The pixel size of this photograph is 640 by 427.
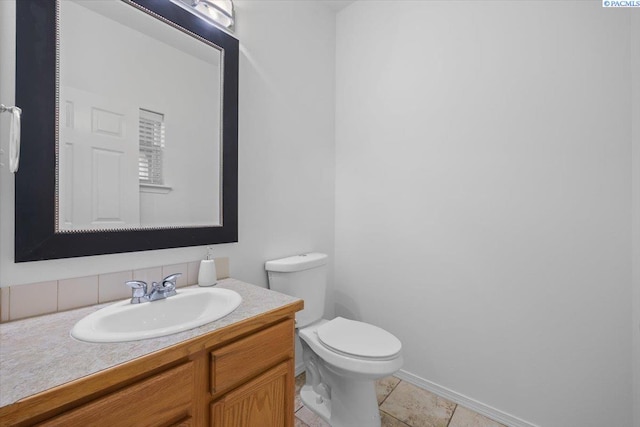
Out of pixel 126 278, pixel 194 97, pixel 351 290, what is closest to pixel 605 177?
pixel 351 290

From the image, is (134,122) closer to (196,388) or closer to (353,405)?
(196,388)

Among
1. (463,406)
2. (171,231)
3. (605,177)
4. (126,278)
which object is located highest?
(605,177)

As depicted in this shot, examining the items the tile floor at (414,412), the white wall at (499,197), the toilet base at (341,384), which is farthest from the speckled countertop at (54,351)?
the white wall at (499,197)

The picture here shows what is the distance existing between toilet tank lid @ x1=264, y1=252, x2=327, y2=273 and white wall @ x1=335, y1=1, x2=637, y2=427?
470 mm

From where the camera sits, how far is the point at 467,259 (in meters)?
1.57

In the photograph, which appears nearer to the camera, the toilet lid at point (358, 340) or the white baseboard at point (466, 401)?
the toilet lid at point (358, 340)

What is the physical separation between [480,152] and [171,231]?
1641 millimetres

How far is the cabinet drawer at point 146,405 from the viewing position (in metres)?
0.57

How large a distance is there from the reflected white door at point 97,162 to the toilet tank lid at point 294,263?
0.71m

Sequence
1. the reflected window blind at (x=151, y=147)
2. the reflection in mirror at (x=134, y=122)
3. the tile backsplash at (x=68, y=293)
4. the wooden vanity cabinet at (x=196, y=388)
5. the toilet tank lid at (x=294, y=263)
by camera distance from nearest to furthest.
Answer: the wooden vanity cabinet at (x=196, y=388) < the tile backsplash at (x=68, y=293) < the reflection in mirror at (x=134, y=122) < the reflected window blind at (x=151, y=147) < the toilet tank lid at (x=294, y=263)

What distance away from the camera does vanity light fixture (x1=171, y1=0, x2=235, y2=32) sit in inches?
49.2

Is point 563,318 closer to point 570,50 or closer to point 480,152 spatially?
point 480,152

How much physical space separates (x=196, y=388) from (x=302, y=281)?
879 millimetres

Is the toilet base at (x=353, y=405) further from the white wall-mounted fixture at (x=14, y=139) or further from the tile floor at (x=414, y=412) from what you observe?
the white wall-mounted fixture at (x=14, y=139)
